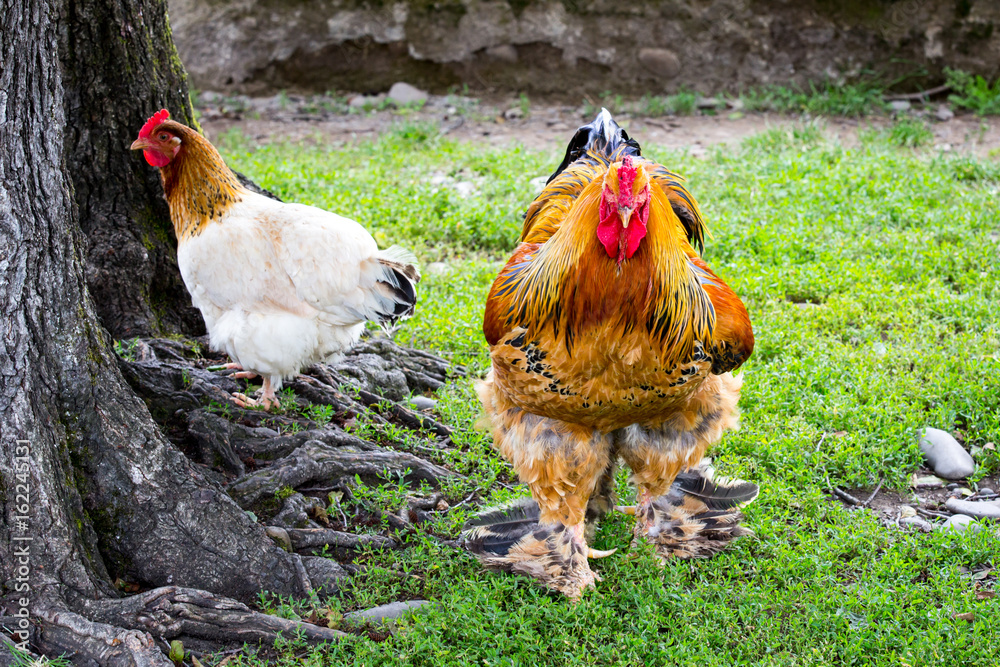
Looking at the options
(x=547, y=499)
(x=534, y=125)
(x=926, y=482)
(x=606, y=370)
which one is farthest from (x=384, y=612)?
(x=534, y=125)

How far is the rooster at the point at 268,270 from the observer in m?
4.04

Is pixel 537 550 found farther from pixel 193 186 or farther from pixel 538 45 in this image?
pixel 538 45

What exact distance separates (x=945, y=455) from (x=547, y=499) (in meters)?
2.13

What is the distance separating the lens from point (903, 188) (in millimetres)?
6852

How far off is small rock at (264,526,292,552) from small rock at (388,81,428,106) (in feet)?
23.8

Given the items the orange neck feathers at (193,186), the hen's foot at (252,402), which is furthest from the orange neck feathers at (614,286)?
the orange neck feathers at (193,186)

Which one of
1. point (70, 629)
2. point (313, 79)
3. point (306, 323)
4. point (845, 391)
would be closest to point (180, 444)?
point (306, 323)

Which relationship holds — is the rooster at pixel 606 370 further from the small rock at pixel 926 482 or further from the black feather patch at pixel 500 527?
the small rock at pixel 926 482

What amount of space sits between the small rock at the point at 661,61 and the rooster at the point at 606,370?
20.1 feet

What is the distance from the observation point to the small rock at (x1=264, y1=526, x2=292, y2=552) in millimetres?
3398

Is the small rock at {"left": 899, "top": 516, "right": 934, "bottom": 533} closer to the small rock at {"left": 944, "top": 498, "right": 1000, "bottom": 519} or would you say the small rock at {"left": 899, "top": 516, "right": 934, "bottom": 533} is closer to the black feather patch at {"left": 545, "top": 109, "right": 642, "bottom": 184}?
the small rock at {"left": 944, "top": 498, "right": 1000, "bottom": 519}

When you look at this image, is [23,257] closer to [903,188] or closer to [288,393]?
[288,393]

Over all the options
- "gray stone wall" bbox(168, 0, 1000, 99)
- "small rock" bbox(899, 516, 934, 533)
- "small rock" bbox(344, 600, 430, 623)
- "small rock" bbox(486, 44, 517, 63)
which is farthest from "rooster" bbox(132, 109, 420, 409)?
"small rock" bbox(486, 44, 517, 63)

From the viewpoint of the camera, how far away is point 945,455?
414cm
